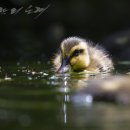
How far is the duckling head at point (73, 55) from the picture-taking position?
271 inches

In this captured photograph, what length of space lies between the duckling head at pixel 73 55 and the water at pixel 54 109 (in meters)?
1.32

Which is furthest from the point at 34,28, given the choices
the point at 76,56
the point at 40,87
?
the point at 40,87

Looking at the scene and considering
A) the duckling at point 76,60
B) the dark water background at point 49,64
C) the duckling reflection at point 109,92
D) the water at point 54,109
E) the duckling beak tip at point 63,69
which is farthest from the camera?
the duckling at point 76,60

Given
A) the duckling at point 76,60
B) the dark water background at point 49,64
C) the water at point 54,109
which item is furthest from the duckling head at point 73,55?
the water at point 54,109

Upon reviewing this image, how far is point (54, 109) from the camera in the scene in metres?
4.07

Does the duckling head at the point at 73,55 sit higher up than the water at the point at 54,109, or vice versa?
the duckling head at the point at 73,55

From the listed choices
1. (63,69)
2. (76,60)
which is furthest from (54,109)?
(76,60)

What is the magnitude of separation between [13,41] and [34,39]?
18.8 inches

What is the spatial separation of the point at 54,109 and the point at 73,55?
296cm

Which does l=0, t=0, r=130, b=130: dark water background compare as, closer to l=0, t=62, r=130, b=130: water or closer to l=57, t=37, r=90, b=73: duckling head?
l=0, t=62, r=130, b=130: water

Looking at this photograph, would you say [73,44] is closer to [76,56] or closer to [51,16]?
[76,56]

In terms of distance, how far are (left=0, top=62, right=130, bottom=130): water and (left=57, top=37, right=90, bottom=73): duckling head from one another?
1320 millimetres

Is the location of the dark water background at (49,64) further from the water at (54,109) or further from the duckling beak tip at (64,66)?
the duckling beak tip at (64,66)

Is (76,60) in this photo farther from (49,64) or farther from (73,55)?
(49,64)
